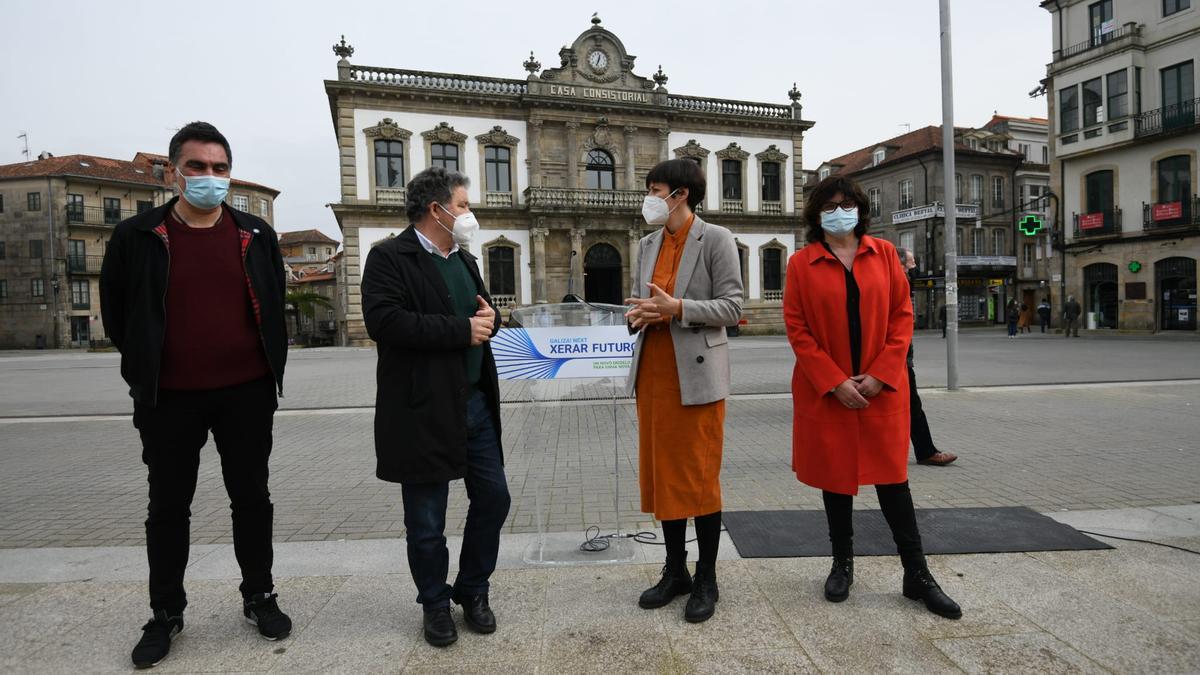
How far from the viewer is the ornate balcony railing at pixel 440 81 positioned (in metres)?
32.5

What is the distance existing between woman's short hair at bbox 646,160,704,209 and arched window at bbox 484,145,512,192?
32676 mm

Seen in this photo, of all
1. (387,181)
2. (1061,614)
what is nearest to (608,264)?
(387,181)

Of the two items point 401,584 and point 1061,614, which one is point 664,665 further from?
point 1061,614

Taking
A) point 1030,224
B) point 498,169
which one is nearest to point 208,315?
point 1030,224

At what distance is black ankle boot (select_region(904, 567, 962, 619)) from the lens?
9.79ft

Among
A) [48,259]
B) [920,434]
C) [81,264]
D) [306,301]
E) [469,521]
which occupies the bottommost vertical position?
[920,434]

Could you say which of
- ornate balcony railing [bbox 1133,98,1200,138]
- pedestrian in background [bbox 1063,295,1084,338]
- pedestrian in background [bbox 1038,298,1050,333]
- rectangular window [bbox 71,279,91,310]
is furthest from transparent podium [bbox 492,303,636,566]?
rectangular window [bbox 71,279,91,310]

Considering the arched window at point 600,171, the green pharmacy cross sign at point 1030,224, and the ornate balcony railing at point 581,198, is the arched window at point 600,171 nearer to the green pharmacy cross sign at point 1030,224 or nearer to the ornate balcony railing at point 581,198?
the ornate balcony railing at point 581,198

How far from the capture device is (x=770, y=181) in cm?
3962

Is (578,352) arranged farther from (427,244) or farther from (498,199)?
(498,199)

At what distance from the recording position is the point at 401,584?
3.52 meters

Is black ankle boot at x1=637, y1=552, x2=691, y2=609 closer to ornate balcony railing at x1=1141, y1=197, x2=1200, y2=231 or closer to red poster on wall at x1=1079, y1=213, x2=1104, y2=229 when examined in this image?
ornate balcony railing at x1=1141, y1=197, x2=1200, y2=231

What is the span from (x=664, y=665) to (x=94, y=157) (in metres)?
72.6

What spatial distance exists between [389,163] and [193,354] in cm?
3253
